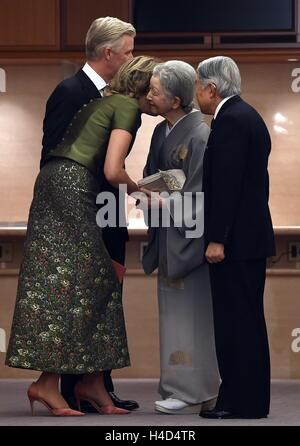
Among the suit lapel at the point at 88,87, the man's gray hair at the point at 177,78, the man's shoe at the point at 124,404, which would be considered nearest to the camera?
the man's gray hair at the point at 177,78

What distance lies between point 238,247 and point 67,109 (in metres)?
0.84

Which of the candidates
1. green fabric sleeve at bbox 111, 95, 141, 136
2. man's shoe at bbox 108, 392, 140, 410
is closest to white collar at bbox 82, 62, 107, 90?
green fabric sleeve at bbox 111, 95, 141, 136

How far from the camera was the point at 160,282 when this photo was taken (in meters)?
4.48

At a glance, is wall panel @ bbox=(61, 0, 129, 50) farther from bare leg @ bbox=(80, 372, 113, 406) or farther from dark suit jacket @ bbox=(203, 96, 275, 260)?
bare leg @ bbox=(80, 372, 113, 406)

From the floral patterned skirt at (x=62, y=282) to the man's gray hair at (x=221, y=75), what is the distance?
1.82ft

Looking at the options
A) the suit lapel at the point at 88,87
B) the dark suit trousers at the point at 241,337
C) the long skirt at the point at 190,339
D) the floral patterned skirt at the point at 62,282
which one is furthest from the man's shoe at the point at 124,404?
the suit lapel at the point at 88,87

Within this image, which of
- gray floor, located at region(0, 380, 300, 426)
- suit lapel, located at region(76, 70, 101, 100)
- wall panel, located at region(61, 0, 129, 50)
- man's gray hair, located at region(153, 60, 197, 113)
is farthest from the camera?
wall panel, located at region(61, 0, 129, 50)

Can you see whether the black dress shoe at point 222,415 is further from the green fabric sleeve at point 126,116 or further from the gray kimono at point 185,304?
the green fabric sleeve at point 126,116

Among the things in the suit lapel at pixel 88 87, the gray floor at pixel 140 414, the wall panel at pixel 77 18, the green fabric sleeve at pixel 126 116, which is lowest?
the gray floor at pixel 140 414

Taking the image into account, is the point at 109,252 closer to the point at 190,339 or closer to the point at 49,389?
the point at 190,339

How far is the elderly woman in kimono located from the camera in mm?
4348

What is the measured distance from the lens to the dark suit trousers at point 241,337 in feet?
13.7

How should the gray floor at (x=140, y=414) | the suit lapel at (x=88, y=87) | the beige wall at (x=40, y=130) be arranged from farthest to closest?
→ 1. the beige wall at (x=40, y=130)
2. the suit lapel at (x=88, y=87)
3. the gray floor at (x=140, y=414)

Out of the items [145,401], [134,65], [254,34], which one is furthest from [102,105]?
[254,34]
